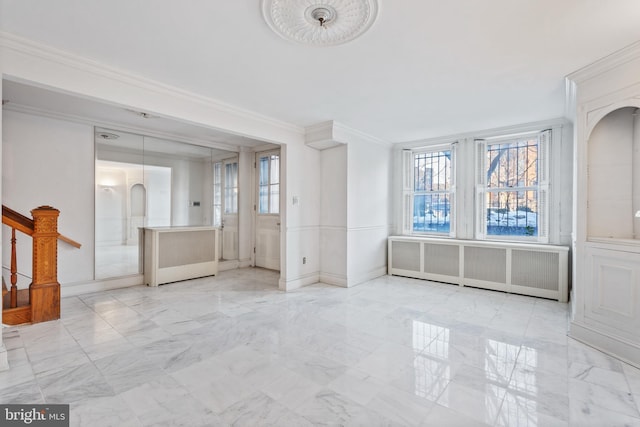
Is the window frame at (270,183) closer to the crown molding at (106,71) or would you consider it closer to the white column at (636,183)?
the crown molding at (106,71)

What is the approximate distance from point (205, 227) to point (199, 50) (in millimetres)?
3531

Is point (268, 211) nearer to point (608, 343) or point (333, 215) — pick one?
point (333, 215)

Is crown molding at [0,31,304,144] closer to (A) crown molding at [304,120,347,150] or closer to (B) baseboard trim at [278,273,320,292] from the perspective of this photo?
(A) crown molding at [304,120,347,150]

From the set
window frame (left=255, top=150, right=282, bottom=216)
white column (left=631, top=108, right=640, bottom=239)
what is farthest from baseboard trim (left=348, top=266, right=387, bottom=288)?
white column (left=631, top=108, right=640, bottom=239)

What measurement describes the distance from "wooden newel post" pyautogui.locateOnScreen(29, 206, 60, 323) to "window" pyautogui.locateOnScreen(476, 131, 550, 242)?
5.90 metres

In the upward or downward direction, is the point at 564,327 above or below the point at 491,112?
below

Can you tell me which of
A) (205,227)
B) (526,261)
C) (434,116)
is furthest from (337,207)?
(526,261)

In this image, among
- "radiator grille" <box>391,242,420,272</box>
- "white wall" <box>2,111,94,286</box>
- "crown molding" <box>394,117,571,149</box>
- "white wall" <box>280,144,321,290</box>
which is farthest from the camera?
"radiator grille" <box>391,242,420,272</box>

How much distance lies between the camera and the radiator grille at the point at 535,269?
414 cm

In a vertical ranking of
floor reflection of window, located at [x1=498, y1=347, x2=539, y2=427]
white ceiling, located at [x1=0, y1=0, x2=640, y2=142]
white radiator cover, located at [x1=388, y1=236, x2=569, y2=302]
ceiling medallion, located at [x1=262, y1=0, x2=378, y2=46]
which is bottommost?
floor reflection of window, located at [x1=498, y1=347, x2=539, y2=427]

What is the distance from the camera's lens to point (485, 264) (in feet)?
15.4

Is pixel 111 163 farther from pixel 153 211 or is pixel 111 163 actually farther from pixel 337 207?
pixel 337 207

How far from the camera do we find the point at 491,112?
3992 millimetres

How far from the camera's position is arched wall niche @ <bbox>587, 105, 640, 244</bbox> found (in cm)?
271
